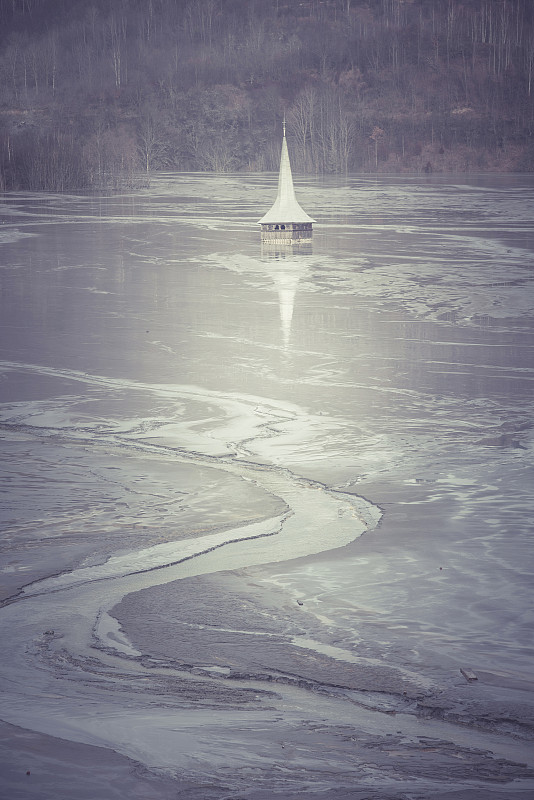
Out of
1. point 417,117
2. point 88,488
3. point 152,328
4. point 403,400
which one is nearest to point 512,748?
point 88,488

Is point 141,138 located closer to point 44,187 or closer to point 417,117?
point 417,117

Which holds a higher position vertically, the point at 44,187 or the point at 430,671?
the point at 44,187

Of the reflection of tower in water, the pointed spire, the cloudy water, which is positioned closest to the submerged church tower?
the pointed spire

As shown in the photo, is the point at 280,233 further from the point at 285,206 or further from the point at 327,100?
the point at 327,100

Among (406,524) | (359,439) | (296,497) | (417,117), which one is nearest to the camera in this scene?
(406,524)

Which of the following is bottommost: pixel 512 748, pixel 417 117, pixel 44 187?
pixel 512 748

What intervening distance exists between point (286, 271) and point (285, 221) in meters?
8.30

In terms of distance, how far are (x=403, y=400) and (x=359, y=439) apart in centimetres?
177

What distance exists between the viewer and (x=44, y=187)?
60812 mm

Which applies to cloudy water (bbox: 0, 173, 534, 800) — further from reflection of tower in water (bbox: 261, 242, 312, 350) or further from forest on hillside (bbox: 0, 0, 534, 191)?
forest on hillside (bbox: 0, 0, 534, 191)

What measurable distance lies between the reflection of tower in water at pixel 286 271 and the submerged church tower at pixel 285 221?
0.71m

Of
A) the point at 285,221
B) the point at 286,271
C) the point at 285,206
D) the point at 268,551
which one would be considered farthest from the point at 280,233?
the point at 268,551

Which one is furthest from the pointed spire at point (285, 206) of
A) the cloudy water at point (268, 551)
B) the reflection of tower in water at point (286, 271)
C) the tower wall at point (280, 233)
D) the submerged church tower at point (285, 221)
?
the cloudy water at point (268, 551)

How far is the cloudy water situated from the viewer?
4895mm
